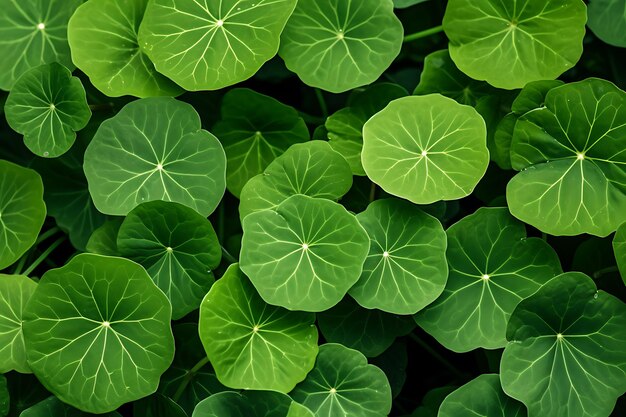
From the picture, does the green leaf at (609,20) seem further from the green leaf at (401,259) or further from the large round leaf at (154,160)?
the large round leaf at (154,160)

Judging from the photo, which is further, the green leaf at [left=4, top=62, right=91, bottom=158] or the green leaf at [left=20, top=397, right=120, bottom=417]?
the green leaf at [left=4, top=62, right=91, bottom=158]

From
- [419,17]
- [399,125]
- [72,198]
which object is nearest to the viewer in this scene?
[399,125]

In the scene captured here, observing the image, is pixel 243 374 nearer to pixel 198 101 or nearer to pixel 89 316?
pixel 89 316

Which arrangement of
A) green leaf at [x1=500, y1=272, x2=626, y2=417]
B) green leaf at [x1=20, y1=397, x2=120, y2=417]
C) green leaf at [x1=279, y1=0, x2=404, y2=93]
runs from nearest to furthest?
green leaf at [x1=500, y1=272, x2=626, y2=417] < green leaf at [x1=20, y1=397, x2=120, y2=417] < green leaf at [x1=279, y1=0, x2=404, y2=93]

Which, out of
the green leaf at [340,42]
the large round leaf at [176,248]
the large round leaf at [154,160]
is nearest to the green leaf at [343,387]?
the large round leaf at [176,248]

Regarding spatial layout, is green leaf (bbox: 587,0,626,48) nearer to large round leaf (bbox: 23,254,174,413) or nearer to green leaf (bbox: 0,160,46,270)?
large round leaf (bbox: 23,254,174,413)

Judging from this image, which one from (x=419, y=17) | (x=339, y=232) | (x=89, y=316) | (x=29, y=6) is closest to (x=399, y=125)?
(x=339, y=232)

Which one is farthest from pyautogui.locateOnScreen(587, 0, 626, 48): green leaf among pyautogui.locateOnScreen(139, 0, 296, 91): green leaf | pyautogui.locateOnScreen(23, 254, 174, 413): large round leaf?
pyautogui.locateOnScreen(23, 254, 174, 413): large round leaf
